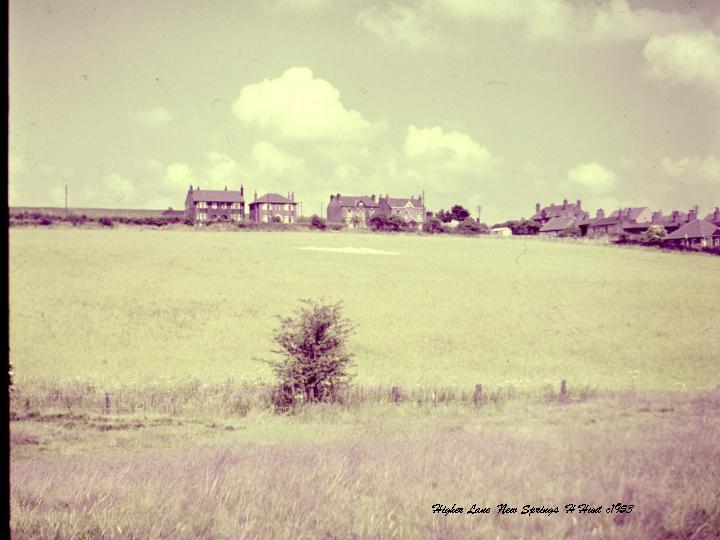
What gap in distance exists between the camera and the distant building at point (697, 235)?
55938 millimetres

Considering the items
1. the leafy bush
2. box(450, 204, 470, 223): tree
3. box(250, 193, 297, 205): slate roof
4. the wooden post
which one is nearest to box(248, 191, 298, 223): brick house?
box(250, 193, 297, 205): slate roof

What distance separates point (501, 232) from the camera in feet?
284

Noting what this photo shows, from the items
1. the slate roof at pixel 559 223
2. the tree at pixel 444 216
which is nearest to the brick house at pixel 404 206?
the tree at pixel 444 216

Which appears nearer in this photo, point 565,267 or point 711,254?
point 711,254

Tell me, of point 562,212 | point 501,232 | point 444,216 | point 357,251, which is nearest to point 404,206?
point 444,216

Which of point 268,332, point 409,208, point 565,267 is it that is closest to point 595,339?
point 268,332

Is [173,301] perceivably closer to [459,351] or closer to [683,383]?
[459,351]

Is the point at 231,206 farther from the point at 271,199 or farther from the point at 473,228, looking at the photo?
the point at 473,228

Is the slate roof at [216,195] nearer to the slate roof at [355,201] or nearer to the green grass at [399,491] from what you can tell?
the slate roof at [355,201]

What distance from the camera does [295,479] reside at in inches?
257

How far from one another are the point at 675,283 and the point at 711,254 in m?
8.89

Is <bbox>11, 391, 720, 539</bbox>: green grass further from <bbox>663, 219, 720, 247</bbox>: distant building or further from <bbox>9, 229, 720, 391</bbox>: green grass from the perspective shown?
<bbox>663, 219, 720, 247</bbox>: distant building

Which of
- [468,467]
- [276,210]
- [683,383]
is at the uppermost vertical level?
[276,210]

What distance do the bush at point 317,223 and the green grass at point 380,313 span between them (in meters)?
20.4
